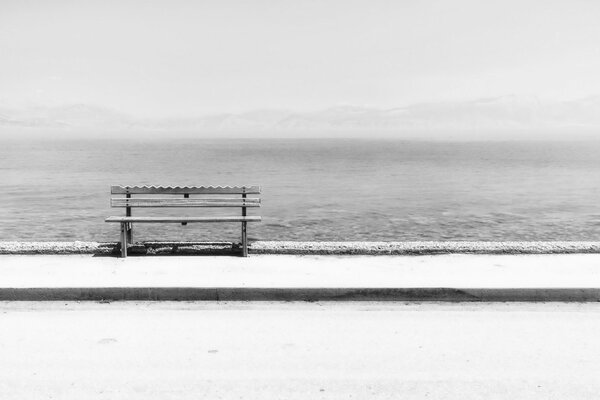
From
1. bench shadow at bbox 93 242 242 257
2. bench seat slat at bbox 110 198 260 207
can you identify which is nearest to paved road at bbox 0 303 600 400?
bench shadow at bbox 93 242 242 257

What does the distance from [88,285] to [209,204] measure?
8.73ft

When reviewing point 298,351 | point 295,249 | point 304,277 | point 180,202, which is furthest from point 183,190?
point 298,351

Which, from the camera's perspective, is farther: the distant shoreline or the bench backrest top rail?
the bench backrest top rail

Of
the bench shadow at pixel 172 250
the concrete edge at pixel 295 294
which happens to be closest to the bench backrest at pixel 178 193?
the bench shadow at pixel 172 250

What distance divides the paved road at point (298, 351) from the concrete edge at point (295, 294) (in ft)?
0.51

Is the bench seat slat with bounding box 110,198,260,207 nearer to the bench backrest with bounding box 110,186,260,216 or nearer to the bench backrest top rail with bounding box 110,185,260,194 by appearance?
the bench backrest with bounding box 110,186,260,216

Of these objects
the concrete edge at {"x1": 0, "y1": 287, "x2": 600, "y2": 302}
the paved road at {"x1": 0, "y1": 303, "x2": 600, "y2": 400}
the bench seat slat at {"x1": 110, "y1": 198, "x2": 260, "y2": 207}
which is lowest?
the paved road at {"x1": 0, "y1": 303, "x2": 600, "y2": 400}

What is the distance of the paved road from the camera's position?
4.58 meters

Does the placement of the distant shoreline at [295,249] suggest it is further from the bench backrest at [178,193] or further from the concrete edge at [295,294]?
the concrete edge at [295,294]

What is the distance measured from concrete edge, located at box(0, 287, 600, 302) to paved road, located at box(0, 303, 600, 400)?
156 millimetres

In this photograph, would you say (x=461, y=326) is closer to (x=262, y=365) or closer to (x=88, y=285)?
(x=262, y=365)

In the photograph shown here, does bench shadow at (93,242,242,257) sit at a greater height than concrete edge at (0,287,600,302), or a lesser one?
greater

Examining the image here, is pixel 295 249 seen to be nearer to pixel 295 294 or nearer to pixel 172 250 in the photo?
pixel 172 250

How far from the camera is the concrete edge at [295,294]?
6754mm
